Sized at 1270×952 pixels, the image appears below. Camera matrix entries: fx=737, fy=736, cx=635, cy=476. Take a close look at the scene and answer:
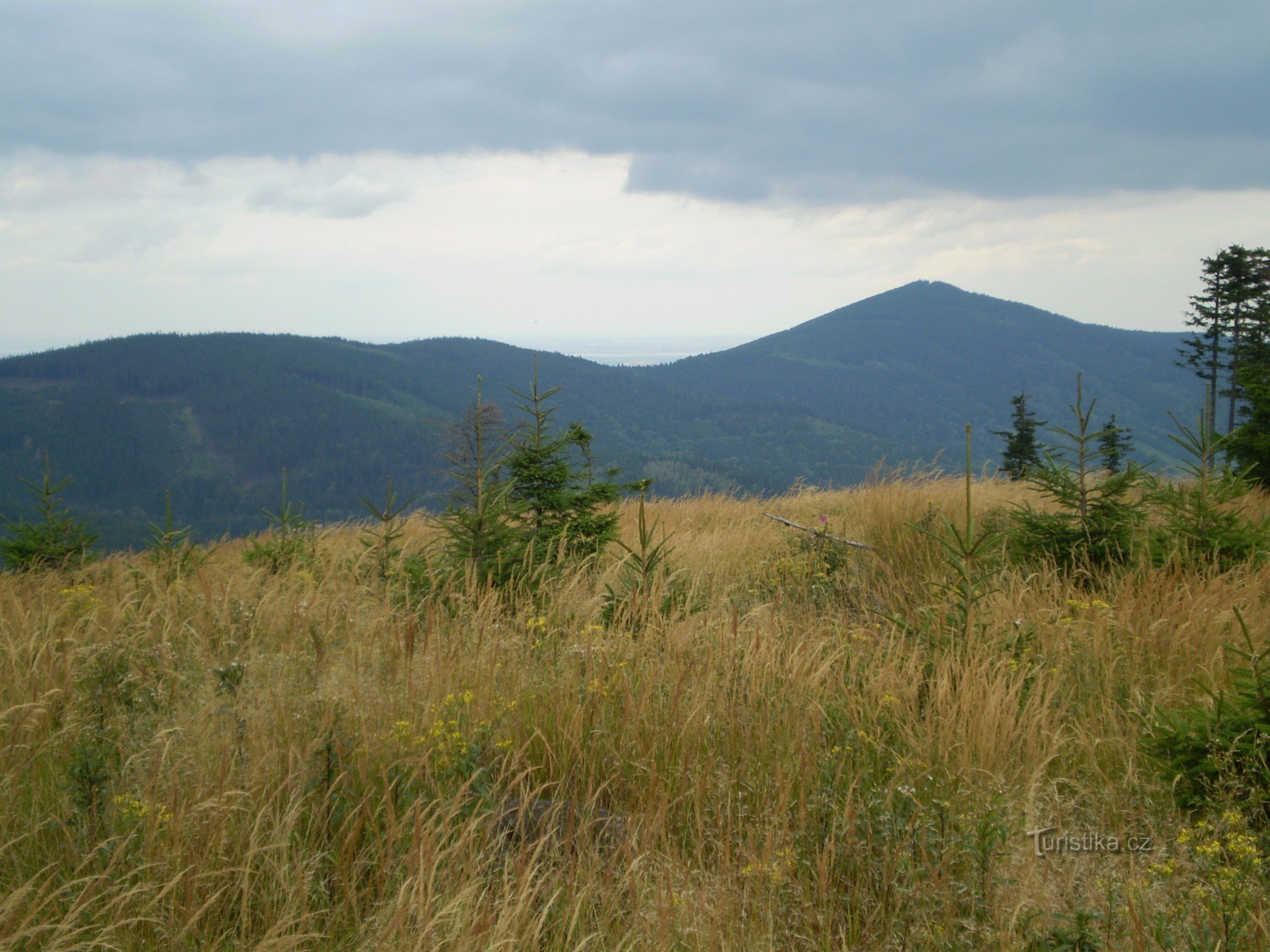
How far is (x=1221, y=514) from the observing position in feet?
18.7

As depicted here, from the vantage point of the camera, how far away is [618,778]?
2916 mm

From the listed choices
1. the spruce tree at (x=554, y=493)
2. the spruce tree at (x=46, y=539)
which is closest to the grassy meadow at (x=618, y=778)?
the spruce tree at (x=554, y=493)

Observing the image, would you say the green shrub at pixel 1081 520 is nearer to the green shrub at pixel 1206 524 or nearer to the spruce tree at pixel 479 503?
the green shrub at pixel 1206 524

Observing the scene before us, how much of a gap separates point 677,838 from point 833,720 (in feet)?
3.22

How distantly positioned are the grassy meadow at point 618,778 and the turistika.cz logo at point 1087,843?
26 mm

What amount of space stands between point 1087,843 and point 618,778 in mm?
1696

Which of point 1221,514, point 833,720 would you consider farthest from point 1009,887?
point 1221,514

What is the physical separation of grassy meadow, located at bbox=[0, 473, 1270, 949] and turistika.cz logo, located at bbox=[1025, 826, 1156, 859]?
3 centimetres

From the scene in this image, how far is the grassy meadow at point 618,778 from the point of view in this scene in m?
2.17

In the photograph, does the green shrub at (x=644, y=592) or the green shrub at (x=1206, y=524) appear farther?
the green shrub at (x=1206, y=524)

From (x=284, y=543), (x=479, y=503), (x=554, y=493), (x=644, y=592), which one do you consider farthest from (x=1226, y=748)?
(x=284, y=543)

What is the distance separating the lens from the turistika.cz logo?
100.0 inches

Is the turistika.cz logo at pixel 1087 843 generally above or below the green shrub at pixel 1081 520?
below

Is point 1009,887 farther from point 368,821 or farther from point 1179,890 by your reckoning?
point 368,821
